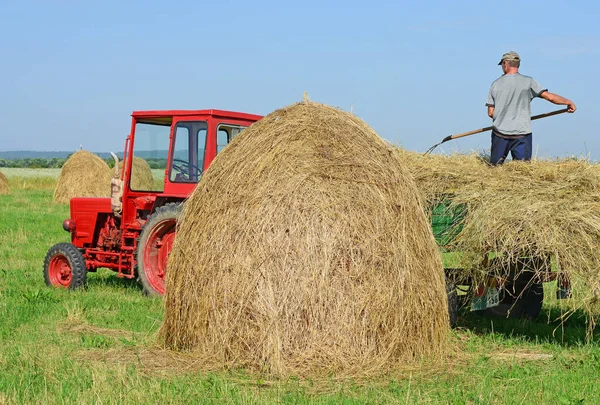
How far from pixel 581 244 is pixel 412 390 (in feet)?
6.87

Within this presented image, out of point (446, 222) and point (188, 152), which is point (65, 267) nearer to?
point (188, 152)

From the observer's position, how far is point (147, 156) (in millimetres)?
11703

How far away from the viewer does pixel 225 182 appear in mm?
7547

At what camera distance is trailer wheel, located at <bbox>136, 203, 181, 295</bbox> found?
424 inches

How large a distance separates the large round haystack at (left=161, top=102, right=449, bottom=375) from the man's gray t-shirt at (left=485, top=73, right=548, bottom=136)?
2.60 metres

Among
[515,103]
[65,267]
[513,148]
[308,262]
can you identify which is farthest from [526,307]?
[65,267]

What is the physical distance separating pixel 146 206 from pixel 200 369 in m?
4.91

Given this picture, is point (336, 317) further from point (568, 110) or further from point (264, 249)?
point (568, 110)

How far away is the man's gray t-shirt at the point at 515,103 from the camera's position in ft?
31.7

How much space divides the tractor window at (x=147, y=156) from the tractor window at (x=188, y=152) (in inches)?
20.8

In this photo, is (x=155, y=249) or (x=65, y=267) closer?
(x=155, y=249)

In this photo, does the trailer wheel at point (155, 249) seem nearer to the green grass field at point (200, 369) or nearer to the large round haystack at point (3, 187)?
the green grass field at point (200, 369)

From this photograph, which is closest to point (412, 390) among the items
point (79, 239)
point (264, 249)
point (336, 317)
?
point (336, 317)

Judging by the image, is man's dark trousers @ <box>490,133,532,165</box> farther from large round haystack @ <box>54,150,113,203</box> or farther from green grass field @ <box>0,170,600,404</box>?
large round haystack @ <box>54,150,113,203</box>
